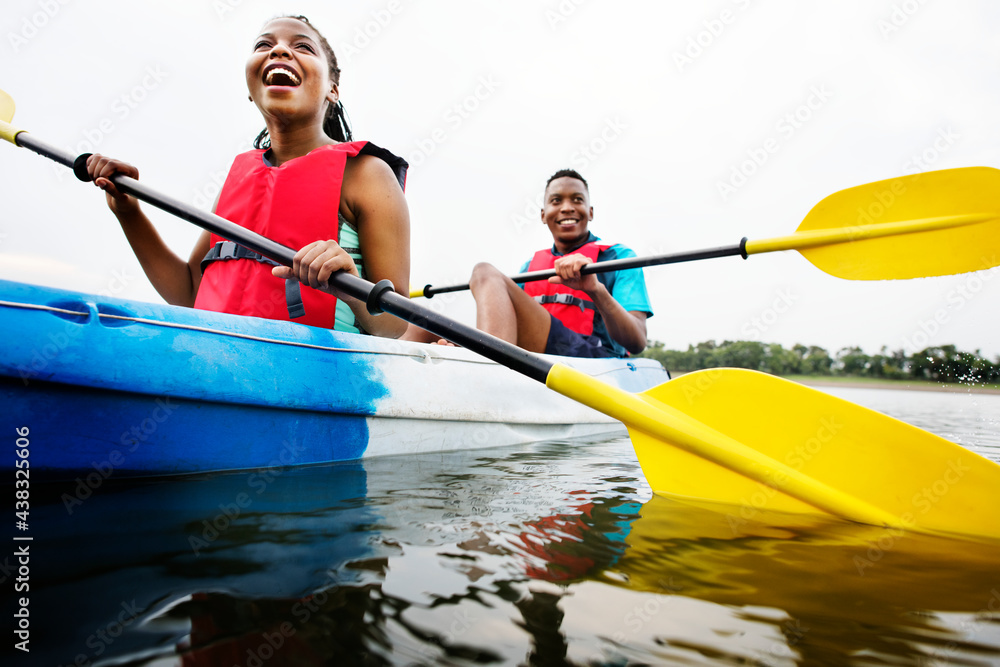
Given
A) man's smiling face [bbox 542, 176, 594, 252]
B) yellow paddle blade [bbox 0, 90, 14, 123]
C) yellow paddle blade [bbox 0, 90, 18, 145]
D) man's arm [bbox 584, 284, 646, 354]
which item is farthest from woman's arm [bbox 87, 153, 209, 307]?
man's smiling face [bbox 542, 176, 594, 252]

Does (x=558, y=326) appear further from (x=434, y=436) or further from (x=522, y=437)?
(x=434, y=436)

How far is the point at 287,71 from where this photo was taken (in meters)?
2.14

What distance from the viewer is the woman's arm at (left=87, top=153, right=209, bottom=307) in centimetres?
210

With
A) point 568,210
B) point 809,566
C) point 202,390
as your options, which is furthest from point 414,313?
point 568,210

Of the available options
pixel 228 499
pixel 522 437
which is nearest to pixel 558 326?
pixel 522 437

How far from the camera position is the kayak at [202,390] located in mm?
1353

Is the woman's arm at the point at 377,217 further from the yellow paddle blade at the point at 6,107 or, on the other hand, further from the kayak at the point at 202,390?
the yellow paddle blade at the point at 6,107

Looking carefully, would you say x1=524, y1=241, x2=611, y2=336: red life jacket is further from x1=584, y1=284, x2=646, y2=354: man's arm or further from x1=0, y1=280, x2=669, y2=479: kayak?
x1=0, y1=280, x2=669, y2=479: kayak

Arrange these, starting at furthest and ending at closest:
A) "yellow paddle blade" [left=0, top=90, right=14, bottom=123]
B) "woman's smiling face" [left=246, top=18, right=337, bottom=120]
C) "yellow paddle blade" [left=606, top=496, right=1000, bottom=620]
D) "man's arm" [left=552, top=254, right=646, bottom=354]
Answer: "man's arm" [left=552, top=254, right=646, bottom=354], "yellow paddle blade" [left=0, top=90, right=14, bottom=123], "woman's smiling face" [left=246, top=18, right=337, bottom=120], "yellow paddle blade" [left=606, top=496, right=1000, bottom=620]

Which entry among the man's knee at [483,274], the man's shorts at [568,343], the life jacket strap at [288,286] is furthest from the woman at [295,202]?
the man's shorts at [568,343]

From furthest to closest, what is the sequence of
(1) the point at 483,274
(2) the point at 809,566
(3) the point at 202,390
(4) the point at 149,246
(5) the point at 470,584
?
(1) the point at 483,274, (4) the point at 149,246, (3) the point at 202,390, (2) the point at 809,566, (5) the point at 470,584

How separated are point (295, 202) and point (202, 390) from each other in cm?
78

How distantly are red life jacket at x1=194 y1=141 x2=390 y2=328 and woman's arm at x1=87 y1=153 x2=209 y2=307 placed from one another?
0.41 meters

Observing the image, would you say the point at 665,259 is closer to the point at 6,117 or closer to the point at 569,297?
the point at 569,297
